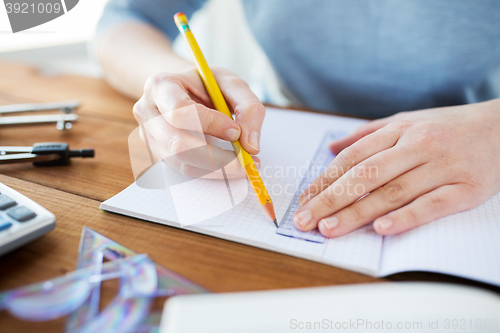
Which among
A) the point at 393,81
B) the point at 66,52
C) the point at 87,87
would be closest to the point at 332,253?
the point at 393,81

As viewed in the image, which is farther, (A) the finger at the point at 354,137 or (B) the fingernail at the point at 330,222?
(A) the finger at the point at 354,137

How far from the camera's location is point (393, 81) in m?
0.84

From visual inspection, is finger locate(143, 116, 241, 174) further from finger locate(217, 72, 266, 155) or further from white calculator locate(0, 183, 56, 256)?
white calculator locate(0, 183, 56, 256)

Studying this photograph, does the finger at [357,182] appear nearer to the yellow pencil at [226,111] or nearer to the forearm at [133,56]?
the yellow pencil at [226,111]

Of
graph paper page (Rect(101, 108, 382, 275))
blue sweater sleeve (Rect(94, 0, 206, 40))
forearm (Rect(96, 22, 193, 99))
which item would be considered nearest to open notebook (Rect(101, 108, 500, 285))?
graph paper page (Rect(101, 108, 382, 275))

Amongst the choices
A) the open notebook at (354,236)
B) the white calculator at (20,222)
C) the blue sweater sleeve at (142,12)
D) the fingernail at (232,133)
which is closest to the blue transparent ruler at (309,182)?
the open notebook at (354,236)

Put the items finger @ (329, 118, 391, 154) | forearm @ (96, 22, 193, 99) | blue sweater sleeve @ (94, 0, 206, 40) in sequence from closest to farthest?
finger @ (329, 118, 391, 154), forearm @ (96, 22, 193, 99), blue sweater sleeve @ (94, 0, 206, 40)

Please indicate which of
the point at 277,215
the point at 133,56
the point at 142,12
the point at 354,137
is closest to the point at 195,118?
the point at 277,215

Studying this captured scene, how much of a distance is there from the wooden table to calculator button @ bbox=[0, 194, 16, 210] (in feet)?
0.16

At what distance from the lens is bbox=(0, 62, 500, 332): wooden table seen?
1.03 ft

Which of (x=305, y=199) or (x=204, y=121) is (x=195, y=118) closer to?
(x=204, y=121)

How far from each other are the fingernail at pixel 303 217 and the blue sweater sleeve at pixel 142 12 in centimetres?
71

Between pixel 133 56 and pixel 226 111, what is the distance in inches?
15.5

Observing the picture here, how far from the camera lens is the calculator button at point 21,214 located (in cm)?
34
